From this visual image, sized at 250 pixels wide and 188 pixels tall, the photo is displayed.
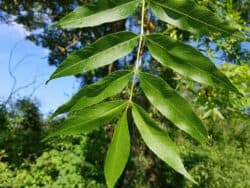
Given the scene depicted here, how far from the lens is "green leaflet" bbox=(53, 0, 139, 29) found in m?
0.72

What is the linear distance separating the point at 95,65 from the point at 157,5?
16 cm

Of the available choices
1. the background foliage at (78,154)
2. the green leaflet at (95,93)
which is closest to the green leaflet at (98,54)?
the green leaflet at (95,93)

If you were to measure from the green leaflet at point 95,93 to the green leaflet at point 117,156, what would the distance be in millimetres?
58

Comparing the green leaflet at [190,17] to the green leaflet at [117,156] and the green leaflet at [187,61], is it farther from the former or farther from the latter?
the green leaflet at [117,156]

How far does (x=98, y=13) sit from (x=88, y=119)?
176 millimetres

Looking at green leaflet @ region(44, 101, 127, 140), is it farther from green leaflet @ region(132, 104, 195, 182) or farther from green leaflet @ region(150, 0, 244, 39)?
green leaflet @ region(150, 0, 244, 39)

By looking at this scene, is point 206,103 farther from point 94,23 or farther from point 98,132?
point 98,132

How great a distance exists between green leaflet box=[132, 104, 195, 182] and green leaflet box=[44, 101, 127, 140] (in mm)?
38

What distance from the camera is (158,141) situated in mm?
648

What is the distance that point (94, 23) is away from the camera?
727mm

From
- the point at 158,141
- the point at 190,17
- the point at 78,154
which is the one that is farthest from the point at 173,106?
the point at 78,154

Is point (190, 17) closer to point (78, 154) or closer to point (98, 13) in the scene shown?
point (98, 13)

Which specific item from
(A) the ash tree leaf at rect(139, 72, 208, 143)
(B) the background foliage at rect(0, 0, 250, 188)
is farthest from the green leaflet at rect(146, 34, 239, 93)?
(B) the background foliage at rect(0, 0, 250, 188)

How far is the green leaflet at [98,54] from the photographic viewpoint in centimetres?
71
